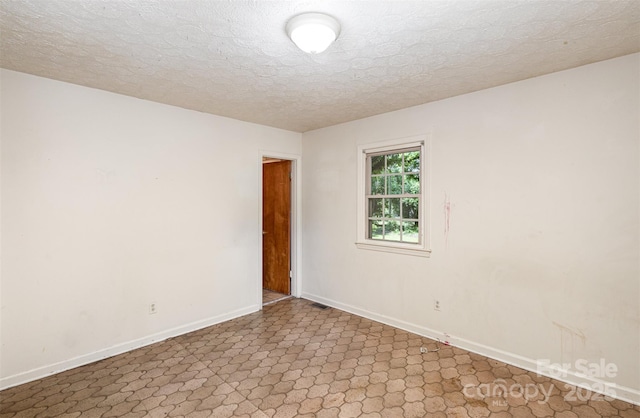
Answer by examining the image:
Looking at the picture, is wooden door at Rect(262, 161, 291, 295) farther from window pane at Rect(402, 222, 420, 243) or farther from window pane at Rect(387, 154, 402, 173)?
window pane at Rect(402, 222, 420, 243)

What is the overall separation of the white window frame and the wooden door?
127 centimetres

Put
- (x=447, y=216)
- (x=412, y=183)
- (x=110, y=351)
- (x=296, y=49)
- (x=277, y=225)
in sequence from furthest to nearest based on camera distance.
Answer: (x=277, y=225) → (x=412, y=183) → (x=447, y=216) → (x=110, y=351) → (x=296, y=49)

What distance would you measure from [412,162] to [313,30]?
2.23 m

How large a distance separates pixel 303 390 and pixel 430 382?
3.38 ft

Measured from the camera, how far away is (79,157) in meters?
2.92

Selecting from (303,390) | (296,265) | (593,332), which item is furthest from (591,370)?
(296,265)

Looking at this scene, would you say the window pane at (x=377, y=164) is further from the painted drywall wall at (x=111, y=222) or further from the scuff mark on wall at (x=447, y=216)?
the painted drywall wall at (x=111, y=222)

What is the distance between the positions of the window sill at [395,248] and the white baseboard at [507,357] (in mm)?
794

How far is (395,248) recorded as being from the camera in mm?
3777

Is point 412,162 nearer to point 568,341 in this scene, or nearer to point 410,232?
point 410,232

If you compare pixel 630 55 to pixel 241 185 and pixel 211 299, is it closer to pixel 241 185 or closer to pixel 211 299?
pixel 241 185

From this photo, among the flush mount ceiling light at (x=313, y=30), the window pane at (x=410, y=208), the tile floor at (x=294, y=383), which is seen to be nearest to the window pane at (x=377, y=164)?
the window pane at (x=410, y=208)

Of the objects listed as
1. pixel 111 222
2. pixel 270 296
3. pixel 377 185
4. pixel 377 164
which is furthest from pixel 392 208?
pixel 111 222

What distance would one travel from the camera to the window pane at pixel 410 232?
12.1ft
